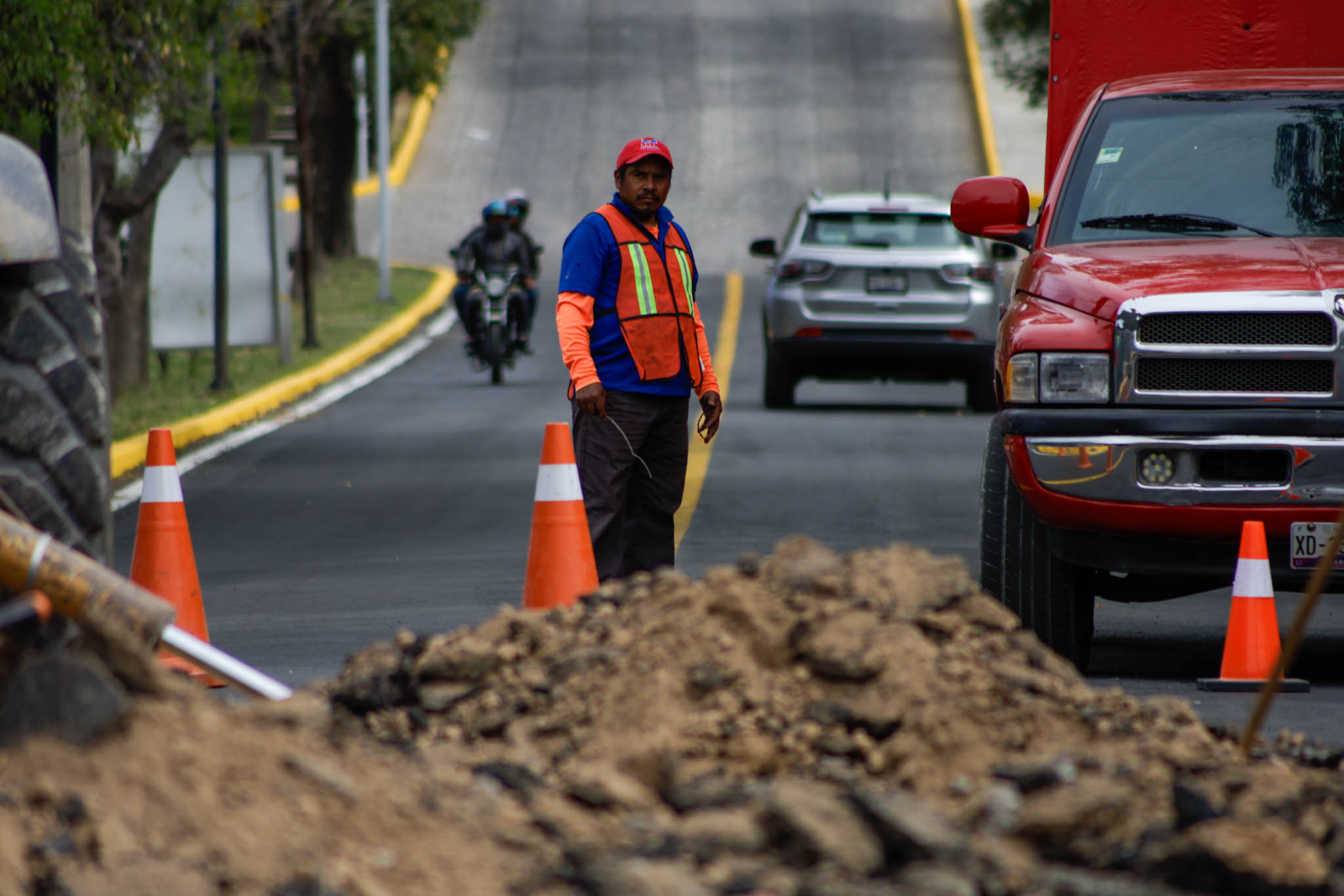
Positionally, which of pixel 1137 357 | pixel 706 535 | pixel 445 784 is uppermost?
pixel 1137 357

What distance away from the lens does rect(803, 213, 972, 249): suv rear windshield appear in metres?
18.8

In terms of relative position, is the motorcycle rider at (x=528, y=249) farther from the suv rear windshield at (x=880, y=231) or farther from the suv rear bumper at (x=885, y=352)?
the suv rear bumper at (x=885, y=352)

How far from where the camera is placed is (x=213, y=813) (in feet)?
13.3

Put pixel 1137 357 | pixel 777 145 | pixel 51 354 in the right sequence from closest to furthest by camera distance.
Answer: pixel 51 354
pixel 1137 357
pixel 777 145

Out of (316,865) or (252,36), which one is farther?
(252,36)

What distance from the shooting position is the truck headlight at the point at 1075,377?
23.3 ft

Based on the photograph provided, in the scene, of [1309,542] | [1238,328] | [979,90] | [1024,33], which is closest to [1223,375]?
[1238,328]

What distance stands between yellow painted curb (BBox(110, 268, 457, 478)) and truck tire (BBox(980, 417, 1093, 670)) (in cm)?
336

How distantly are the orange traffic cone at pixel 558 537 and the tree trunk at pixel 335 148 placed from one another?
2907 cm

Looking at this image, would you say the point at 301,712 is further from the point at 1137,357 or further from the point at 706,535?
the point at 706,535

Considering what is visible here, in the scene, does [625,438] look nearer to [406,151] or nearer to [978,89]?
[406,151]

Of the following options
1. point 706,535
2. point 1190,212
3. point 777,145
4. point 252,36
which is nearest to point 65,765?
point 1190,212

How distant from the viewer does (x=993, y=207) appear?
26.8 ft

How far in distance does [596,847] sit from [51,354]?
2.07 metres
